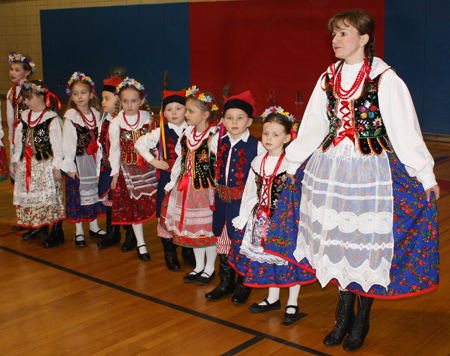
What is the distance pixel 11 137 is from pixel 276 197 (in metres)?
2.82

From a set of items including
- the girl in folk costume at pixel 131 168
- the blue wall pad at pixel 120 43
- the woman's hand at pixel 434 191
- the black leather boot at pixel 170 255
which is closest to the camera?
the woman's hand at pixel 434 191

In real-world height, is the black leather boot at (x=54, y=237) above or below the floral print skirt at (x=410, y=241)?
below

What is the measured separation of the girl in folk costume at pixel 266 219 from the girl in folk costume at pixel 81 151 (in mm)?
1622

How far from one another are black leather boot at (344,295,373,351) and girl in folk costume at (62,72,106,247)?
2.27 meters

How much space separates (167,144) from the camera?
3570 millimetres

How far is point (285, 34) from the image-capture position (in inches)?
360

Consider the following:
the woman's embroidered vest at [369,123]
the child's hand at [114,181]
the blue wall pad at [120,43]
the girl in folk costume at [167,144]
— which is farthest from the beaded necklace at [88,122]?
the blue wall pad at [120,43]

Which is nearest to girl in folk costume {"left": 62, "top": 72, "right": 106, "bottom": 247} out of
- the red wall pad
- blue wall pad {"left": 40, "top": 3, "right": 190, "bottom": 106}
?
the red wall pad

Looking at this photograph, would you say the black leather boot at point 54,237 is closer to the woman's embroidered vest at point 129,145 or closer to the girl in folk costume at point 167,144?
the woman's embroidered vest at point 129,145

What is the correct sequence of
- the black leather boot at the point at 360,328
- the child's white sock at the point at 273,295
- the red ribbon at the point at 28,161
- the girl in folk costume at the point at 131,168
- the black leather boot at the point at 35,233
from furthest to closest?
1. the black leather boot at the point at 35,233
2. the red ribbon at the point at 28,161
3. the girl in folk costume at the point at 131,168
4. the child's white sock at the point at 273,295
5. the black leather boot at the point at 360,328

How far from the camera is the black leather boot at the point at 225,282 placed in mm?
3234

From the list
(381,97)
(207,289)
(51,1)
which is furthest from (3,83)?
(381,97)

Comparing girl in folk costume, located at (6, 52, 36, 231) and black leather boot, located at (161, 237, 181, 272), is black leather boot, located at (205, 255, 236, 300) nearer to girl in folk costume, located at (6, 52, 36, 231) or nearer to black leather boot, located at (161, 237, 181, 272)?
black leather boot, located at (161, 237, 181, 272)

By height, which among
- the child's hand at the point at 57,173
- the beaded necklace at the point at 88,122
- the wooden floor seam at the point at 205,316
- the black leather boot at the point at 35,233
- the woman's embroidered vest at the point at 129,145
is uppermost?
the beaded necklace at the point at 88,122
